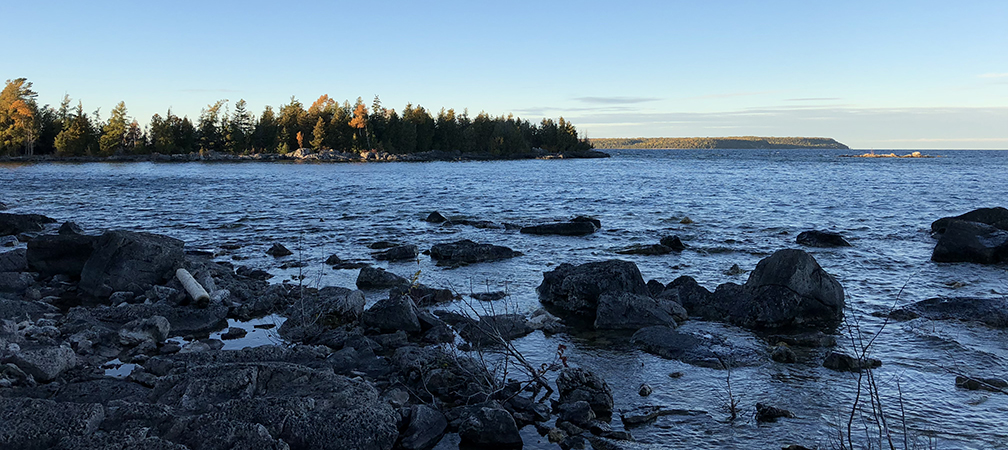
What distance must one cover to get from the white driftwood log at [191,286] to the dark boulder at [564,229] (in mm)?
13137

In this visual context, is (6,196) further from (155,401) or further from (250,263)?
(155,401)

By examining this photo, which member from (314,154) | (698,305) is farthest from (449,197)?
(314,154)

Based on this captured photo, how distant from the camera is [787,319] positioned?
35.0ft

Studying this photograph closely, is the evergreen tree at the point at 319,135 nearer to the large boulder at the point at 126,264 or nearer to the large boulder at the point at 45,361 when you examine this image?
the large boulder at the point at 126,264

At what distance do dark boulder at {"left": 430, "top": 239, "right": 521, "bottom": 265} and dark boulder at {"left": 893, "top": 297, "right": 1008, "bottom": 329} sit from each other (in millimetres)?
9526

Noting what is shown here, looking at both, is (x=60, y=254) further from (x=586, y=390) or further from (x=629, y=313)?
(x=586, y=390)

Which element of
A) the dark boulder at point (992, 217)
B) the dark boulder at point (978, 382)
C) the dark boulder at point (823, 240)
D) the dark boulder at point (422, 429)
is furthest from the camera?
the dark boulder at point (992, 217)

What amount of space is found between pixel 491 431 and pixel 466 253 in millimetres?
10966

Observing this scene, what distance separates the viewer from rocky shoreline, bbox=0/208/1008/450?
579cm

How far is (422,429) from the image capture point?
626 cm

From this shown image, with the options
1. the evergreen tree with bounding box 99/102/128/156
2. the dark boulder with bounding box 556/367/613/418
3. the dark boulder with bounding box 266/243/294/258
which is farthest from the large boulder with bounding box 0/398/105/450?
the evergreen tree with bounding box 99/102/128/156

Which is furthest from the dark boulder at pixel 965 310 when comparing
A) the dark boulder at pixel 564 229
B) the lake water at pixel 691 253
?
the dark boulder at pixel 564 229

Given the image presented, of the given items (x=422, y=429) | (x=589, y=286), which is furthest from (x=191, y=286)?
(x=589, y=286)

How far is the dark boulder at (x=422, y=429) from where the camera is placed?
20.0 feet
